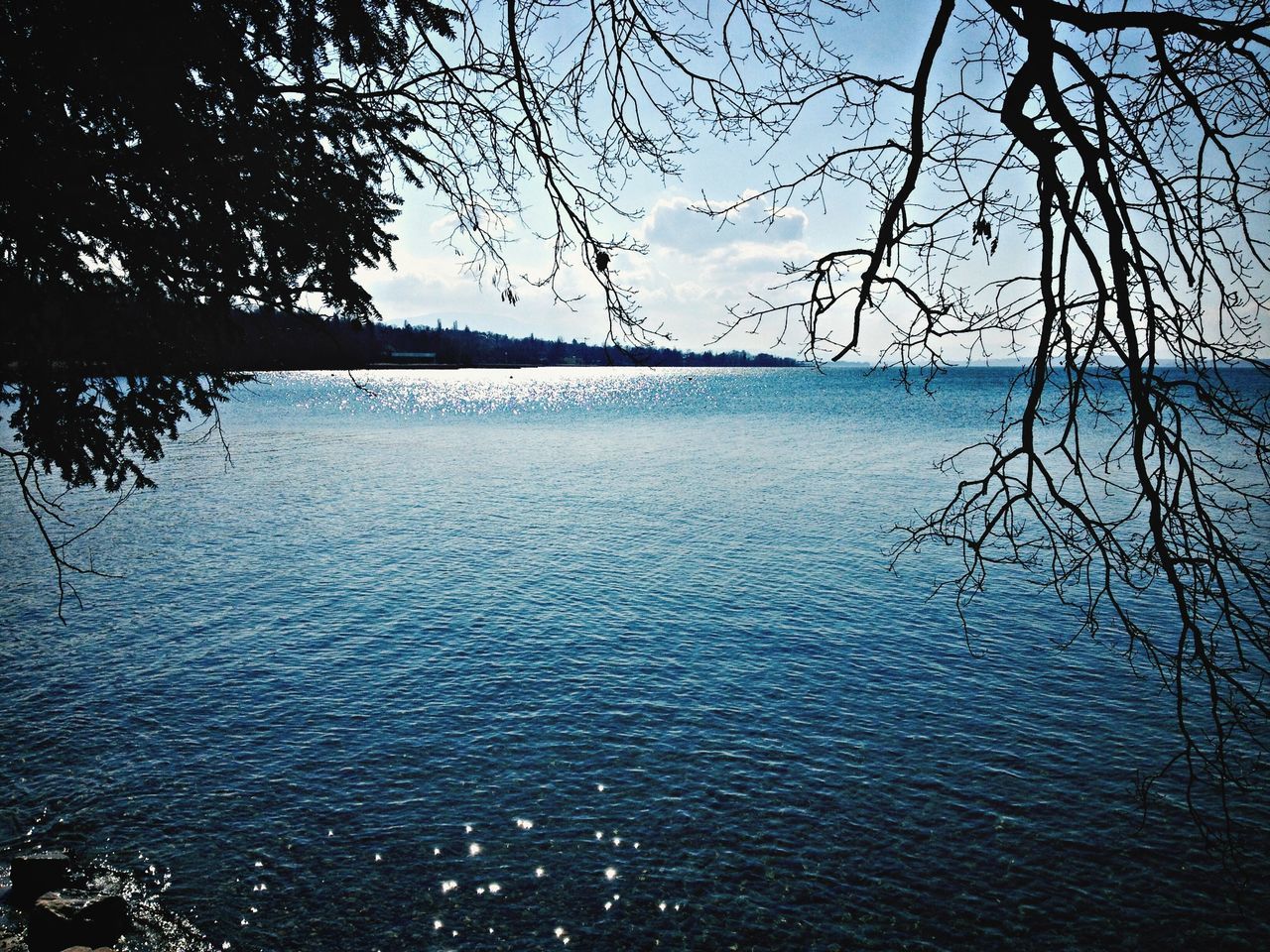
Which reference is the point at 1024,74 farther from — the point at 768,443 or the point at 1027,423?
the point at 768,443

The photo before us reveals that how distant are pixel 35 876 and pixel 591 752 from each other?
5.92 m

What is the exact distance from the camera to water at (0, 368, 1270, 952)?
7227mm

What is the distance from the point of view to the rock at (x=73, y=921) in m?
6.38

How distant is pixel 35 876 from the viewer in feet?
23.6

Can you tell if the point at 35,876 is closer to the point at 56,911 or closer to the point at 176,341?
the point at 56,911

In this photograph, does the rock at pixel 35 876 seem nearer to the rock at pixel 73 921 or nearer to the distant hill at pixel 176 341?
the rock at pixel 73 921

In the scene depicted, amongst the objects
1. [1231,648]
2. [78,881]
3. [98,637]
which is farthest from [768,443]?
[78,881]

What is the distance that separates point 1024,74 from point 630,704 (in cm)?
975

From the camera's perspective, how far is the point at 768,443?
1950 inches

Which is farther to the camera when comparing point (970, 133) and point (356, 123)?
point (356, 123)

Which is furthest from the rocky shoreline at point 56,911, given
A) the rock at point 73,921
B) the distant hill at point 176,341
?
the distant hill at point 176,341

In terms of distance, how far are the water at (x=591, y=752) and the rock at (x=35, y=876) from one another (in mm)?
560

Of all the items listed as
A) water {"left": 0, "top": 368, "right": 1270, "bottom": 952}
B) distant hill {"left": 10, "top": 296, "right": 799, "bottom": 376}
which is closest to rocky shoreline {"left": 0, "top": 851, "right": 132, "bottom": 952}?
water {"left": 0, "top": 368, "right": 1270, "bottom": 952}

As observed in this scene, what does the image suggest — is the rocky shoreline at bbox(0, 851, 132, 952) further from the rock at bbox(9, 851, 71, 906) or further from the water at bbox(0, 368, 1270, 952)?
the water at bbox(0, 368, 1270, 952)
